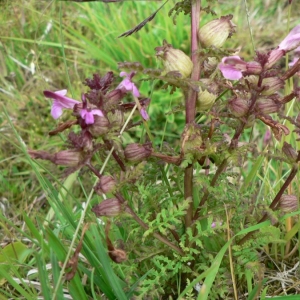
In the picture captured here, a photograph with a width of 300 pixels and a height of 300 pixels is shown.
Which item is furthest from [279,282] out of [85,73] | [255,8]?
[255,8]

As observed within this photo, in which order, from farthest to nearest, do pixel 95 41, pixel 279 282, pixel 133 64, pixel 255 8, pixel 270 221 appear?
pixel 255 8 < pixel 95 41 < pixel 279 282 < pixel 270 221 < pixel 133 64

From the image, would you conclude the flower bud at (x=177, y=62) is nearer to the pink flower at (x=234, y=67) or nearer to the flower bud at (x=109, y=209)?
the pink flower at (x=234, y=67)

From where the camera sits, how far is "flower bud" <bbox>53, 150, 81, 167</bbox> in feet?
2.54

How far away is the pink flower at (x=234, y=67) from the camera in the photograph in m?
0.78

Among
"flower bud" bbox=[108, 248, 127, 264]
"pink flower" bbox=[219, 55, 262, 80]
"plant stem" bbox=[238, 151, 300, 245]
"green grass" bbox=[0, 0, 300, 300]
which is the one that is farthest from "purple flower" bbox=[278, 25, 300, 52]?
"flower bud" bbox=[108, 248, 127, 264]

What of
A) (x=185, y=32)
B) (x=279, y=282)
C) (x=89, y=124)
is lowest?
(x=279, y=282)

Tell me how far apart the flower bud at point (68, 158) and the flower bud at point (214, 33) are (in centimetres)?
29

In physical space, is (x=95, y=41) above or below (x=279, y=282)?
above

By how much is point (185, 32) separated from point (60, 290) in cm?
163

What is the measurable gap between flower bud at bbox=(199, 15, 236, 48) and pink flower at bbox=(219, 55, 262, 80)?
0.15 feet

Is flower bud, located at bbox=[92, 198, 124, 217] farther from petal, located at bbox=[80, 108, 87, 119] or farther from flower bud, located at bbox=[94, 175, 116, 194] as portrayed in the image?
petal, located at bbox=[80, 108, 87, 119]

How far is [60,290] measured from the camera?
0.85 metres

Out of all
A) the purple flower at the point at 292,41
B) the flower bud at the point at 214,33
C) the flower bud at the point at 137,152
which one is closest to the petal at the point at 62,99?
the flower bud at the point at 137,152

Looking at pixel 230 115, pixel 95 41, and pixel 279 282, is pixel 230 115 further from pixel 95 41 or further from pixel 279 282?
pixel 95 41
